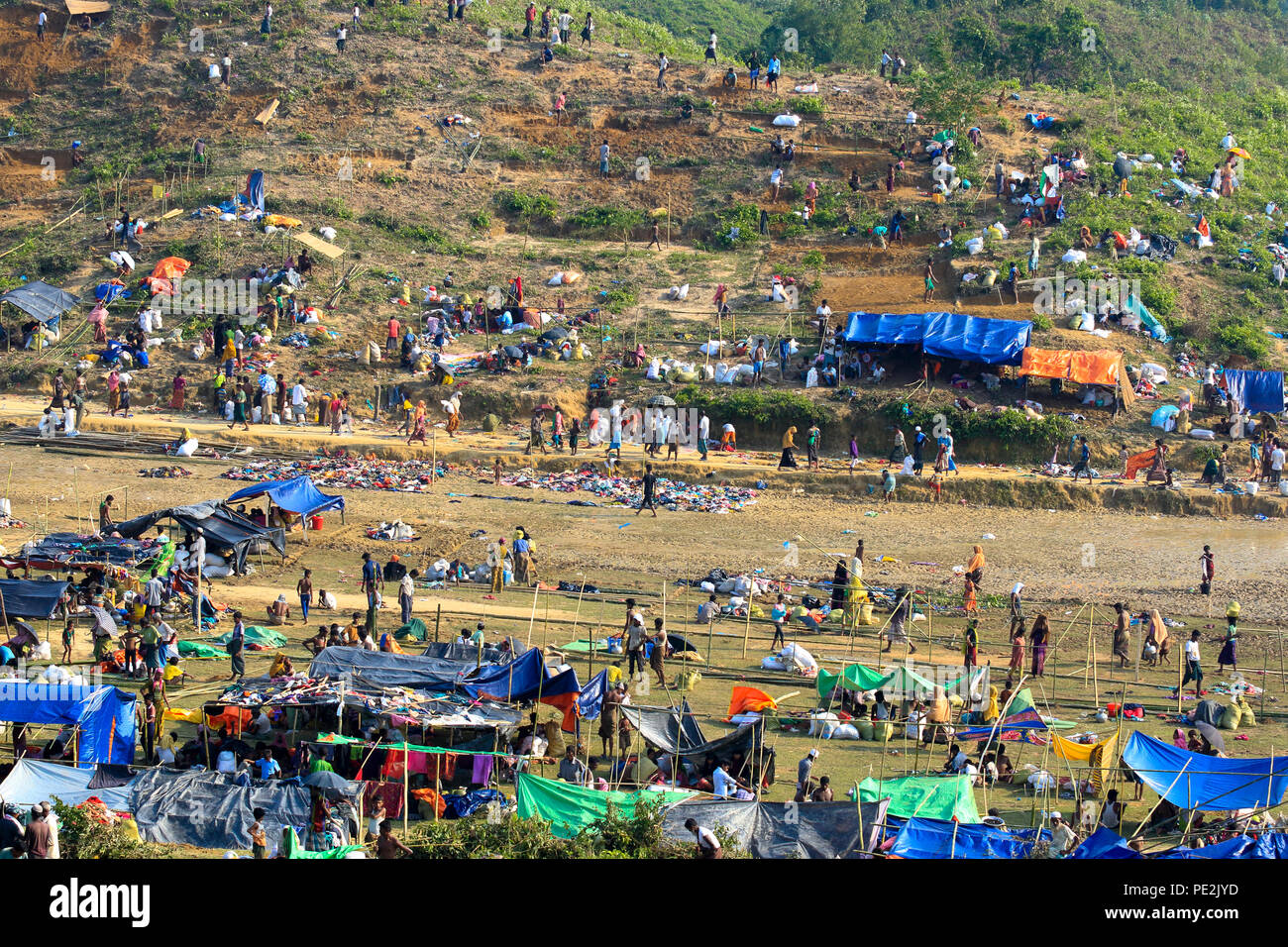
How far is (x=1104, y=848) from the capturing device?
45.1 ft

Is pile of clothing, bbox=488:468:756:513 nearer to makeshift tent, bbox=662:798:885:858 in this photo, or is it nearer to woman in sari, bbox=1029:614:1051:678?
woman in sari, bbox=1029:614:1051:678

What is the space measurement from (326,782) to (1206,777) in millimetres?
9229

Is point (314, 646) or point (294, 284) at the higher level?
point (294, 284)

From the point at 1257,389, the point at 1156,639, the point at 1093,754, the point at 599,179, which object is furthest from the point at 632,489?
the point at 599,179

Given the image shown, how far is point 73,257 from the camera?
40844 millimetres

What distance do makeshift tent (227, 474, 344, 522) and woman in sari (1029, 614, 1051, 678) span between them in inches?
510

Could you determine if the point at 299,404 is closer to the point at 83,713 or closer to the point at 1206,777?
the point at 83,713

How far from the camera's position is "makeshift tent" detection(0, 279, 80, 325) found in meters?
37.4

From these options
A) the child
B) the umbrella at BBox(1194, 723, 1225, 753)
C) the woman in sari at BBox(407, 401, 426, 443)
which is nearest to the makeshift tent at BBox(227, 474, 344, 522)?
the woman in sari at BBox(407, 401, 426, 443)

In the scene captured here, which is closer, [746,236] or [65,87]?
[746,236]

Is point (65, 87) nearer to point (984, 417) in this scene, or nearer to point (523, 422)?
point (523, 422)

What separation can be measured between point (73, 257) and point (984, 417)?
24.6 metres
